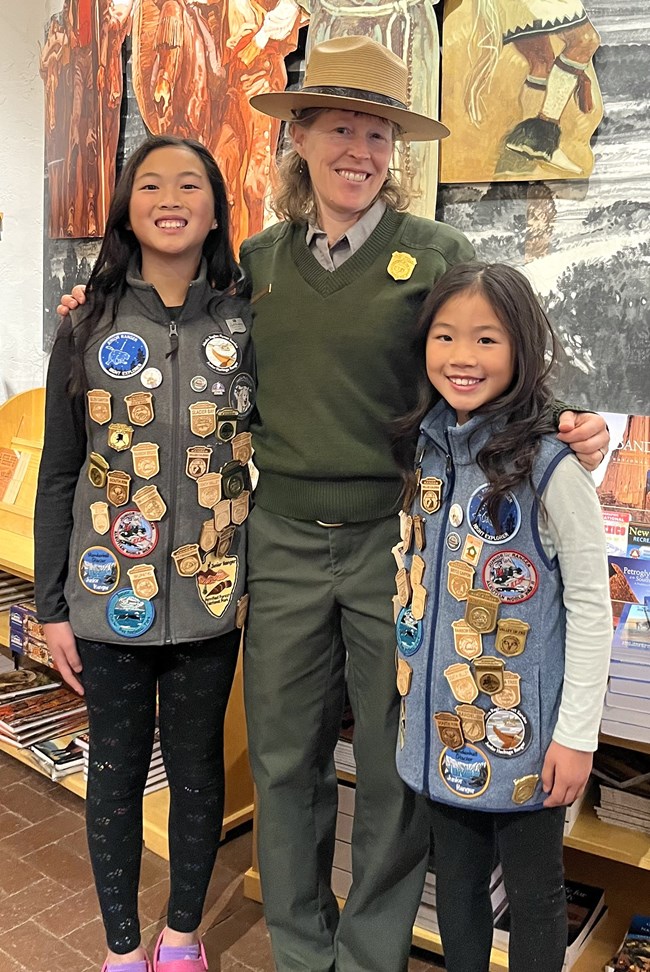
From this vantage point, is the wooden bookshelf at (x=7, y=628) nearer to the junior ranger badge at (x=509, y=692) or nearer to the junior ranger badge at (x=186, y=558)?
the junior ranger badge at (x=186, y=558)

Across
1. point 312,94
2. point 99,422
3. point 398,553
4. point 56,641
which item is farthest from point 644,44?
point 56,641

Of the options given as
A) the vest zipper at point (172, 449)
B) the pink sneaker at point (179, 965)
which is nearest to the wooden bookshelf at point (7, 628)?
the pink sneaker at point (179, 965)

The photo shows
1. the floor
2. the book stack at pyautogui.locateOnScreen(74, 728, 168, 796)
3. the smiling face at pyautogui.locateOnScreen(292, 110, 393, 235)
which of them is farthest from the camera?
the book stack at pyautogui.locateOnScreen(74, 728, 168, 796)

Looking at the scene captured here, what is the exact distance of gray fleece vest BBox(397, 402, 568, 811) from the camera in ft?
4.09

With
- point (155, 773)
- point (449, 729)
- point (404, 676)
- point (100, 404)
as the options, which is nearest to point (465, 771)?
point (449, 729)

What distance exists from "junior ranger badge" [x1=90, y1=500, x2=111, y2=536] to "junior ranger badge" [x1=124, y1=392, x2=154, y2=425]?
0.52 ft

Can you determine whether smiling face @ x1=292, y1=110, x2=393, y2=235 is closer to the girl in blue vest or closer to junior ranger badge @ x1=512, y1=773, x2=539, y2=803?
the girl in blue vest

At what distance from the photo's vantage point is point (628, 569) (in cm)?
160

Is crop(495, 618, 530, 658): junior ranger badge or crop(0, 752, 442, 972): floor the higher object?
crop(495, 618, 530, 658): junior ranger badge

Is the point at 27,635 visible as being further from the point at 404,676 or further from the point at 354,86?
the point at 354,86

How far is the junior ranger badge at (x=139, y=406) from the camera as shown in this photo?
4.94 feet

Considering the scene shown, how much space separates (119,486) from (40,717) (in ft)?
5.00

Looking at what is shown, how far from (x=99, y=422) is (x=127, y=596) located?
0.99ft

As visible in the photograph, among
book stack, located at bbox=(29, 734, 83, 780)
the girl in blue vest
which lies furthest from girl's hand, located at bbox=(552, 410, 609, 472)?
book stack, located at bbox=(29, 734, 83, 780)
